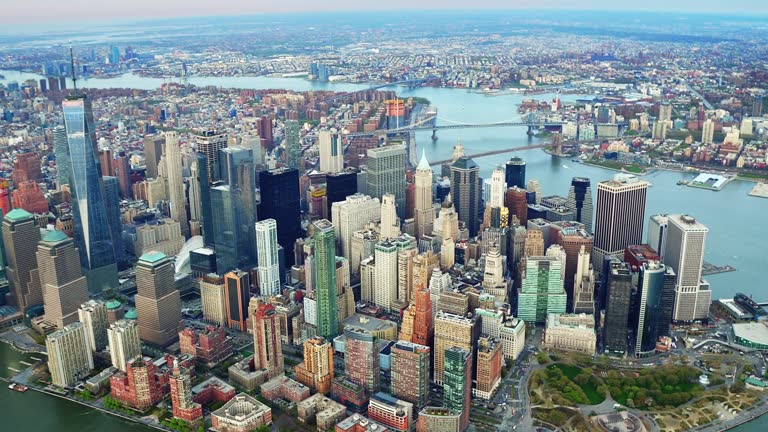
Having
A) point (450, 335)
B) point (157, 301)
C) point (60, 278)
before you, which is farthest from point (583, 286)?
point (60, 278)

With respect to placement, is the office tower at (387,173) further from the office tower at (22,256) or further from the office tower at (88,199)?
the office tower at (22,256)

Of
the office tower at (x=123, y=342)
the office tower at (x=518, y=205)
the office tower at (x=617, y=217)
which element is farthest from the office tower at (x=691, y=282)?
the office tower at (x=123, y=342)

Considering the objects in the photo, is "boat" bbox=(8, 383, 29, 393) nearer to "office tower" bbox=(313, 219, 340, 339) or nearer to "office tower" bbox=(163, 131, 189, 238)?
"office tower" bbox=(313, 219, 340, 339)

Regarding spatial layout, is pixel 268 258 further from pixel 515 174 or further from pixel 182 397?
pixel 515 174

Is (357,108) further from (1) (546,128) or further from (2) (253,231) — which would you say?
(2) (253,231)

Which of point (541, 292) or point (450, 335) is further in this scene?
point (541, 292)

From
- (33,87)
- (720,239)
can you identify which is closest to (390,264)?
(720,239)

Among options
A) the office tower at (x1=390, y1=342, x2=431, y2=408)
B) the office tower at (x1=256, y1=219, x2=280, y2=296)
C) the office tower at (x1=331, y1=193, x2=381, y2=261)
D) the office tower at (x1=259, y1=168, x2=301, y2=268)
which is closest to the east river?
the office tower at (x1=390, y1=342, x2=431, y2=408)
